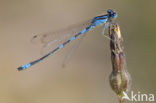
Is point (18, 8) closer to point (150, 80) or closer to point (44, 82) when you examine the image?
point (44, 82)

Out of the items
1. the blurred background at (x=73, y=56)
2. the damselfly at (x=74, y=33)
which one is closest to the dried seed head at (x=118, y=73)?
the damselfly at (x=74, y=33)

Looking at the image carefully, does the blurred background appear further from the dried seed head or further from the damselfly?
the dried seed head

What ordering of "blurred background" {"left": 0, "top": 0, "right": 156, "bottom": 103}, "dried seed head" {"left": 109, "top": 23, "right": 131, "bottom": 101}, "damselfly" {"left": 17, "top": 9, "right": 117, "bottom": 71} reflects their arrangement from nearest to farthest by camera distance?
1. "dried seed head" {"left": 109, "top": 23, "right": 131, "bottom": 101}
2. "damselfly" {"left": 17, "top": 9, "right": 117, "bottom": 71}
3. "blurred background" {"left": 0, "top": 0, "right": 156, "bottom": 103}

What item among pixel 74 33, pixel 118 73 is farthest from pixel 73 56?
pixel 118 73

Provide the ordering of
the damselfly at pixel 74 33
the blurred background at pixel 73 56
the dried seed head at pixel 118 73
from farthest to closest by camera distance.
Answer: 1. the blurred background at pixel 73 56
2. the damselfly at pixel 74 33
3. the dried seed head at pixel 118 73

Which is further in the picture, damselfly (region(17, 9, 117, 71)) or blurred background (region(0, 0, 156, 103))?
blurred background (region(0, 0, 156, 103))

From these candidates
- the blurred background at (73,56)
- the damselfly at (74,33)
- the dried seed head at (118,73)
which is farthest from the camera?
the blurred background at (73,56)

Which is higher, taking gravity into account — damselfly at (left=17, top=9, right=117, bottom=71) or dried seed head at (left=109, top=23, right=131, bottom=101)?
damselfly at (left=17, top=9, right=117, bottom=71)

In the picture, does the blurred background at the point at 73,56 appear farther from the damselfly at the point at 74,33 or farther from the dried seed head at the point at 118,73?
the dried seed head at the point at 118,73

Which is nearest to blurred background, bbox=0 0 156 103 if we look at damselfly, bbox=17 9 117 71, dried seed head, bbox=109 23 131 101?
damselfly, bbox=17 9 117 71
